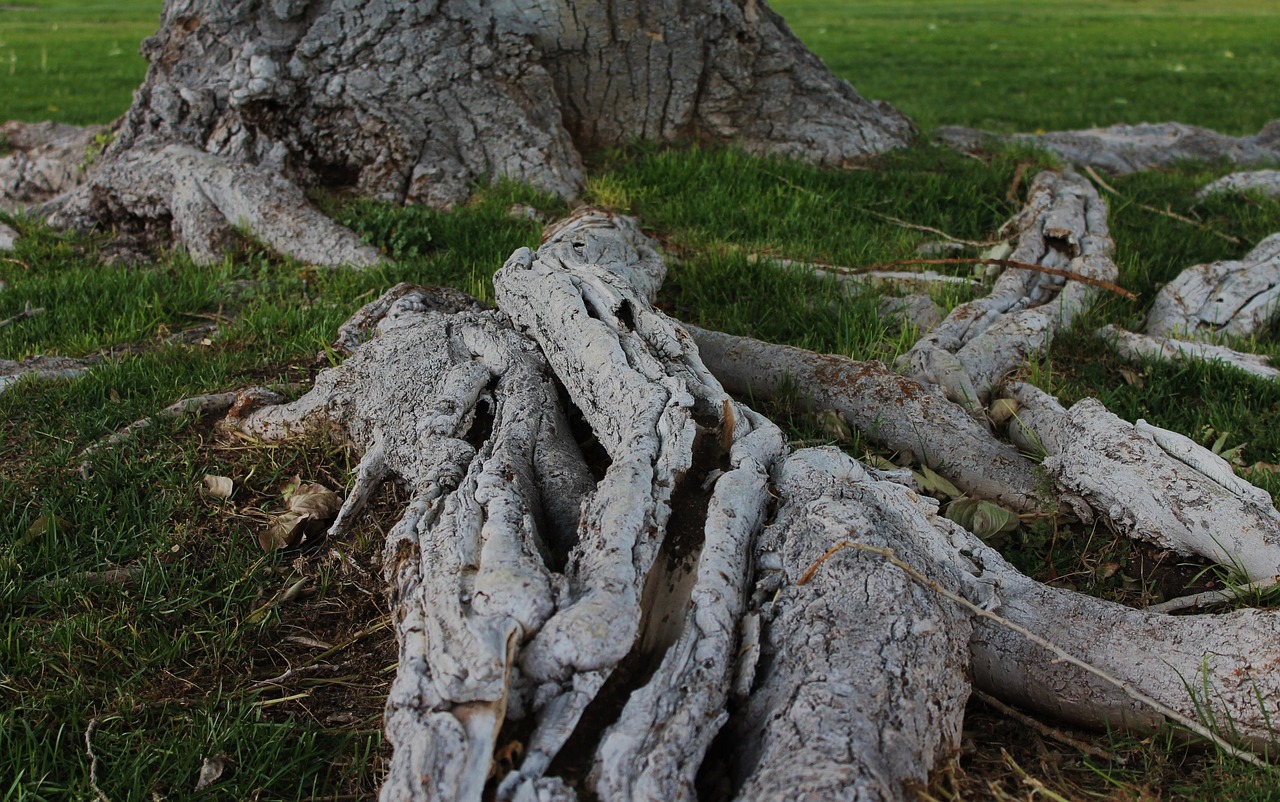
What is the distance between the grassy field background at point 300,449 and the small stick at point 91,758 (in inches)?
0.5

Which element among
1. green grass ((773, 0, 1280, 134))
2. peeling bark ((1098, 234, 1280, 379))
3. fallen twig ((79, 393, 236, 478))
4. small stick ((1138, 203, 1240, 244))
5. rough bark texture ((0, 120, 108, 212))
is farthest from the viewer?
green grass ((773, 0, 1280, 134))

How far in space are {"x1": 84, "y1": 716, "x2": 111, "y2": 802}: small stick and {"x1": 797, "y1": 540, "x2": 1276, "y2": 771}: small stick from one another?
159 centimetres

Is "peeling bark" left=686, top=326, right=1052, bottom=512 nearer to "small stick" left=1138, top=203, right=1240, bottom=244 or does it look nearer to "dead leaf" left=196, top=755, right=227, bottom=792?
"dead leaf" left=196, top=755, right=227, bottom=792

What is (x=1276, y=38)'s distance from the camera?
20.9 metres

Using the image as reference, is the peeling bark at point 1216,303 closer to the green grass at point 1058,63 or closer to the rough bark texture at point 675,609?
the rough bark texture at point 675,609

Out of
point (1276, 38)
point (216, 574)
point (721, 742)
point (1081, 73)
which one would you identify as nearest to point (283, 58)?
point (216, 574)

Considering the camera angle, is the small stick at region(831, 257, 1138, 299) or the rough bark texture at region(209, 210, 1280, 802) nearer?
the rough bark texture at region(209, 210, 1280, 802)

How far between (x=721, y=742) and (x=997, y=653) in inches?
31.8

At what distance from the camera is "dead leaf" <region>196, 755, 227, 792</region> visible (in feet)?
7.29

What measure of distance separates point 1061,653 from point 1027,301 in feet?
9.12

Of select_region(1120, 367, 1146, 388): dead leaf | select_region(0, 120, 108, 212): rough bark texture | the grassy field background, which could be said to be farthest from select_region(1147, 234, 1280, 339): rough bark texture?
select_region(0, 120, 108, 212): rough bark texture

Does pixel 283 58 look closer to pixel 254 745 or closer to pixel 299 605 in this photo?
pixel 299 605

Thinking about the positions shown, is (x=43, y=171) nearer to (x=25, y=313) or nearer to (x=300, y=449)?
(x=25, y=313)

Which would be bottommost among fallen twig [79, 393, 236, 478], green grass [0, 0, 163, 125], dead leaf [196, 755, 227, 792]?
green grass [0, 0, 163, 125]
